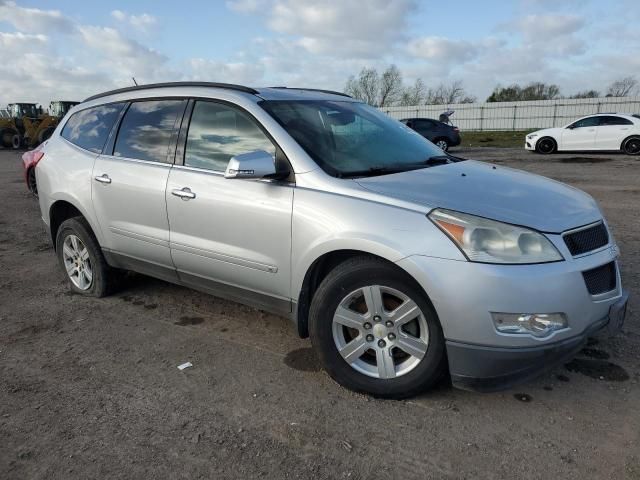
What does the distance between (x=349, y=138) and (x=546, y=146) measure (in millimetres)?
18572

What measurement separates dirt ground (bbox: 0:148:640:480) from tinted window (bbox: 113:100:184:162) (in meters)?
1.34

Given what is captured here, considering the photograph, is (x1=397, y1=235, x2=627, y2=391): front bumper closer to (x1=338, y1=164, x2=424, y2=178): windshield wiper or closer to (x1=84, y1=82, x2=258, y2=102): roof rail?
(x1=338, y1=164, x2=424, y2=178): windshield wiper

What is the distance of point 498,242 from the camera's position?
268cm

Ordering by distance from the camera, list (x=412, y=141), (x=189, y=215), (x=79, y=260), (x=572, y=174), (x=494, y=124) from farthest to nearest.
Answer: (x=494, y=124) < (x=572, y=174) < (x=79, y=260) < (x=412, y=141) < (x=189, y=215)

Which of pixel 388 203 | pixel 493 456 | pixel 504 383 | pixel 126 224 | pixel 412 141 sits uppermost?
pixel 412 141

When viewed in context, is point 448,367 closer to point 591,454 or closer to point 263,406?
point 591,454

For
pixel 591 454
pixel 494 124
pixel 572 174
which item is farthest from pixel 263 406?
pixel 494 124

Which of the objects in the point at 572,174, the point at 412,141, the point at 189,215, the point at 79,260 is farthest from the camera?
the point at 572,174

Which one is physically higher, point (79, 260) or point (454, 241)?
point (454, 241)

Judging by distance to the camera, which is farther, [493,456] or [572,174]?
[572,174]

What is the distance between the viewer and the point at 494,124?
43.2 metres

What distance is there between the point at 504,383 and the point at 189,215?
230cm

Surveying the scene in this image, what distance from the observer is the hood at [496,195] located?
2807 mm

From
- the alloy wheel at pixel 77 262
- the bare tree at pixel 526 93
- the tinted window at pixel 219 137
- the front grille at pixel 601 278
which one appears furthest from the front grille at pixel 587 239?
the bare tree at pixel 526 93
